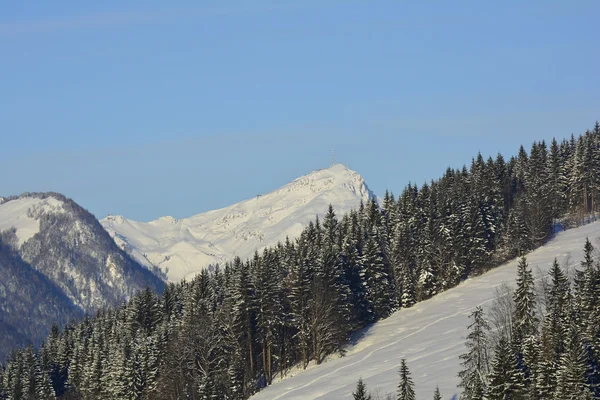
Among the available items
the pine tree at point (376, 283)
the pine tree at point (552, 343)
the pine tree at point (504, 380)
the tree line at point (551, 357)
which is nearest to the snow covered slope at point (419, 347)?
the pine tree at point (376, 283)

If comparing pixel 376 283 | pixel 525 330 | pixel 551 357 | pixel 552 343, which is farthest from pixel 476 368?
pixel 376 283

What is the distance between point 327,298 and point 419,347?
1426 centimetres

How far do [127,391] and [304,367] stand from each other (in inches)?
836

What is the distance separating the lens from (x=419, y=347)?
101125 millimetres

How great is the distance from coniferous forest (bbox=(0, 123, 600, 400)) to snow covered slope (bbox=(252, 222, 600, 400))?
10.1 feet

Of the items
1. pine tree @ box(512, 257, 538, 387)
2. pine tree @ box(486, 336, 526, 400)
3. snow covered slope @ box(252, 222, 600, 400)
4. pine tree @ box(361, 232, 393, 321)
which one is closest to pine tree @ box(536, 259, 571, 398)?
pine tree @ box(512, 257, 538, 387)

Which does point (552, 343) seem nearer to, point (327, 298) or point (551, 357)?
point (551, 357)

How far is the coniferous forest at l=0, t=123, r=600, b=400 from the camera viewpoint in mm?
103875

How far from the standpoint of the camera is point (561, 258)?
409ft

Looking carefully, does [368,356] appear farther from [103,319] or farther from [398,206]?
[103,319]

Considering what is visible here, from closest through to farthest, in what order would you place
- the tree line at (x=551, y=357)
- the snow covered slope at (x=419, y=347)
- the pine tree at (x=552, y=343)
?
the tree line at (x=551, y=357)
the pine tree at (x=552, y=343)
the snow covered slope at (x=419, y=347)

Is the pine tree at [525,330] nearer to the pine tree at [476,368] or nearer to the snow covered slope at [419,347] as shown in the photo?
the pine tree at [476,368]

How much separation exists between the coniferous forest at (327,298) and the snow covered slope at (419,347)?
121 inches

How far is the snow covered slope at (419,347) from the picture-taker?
289 ft
